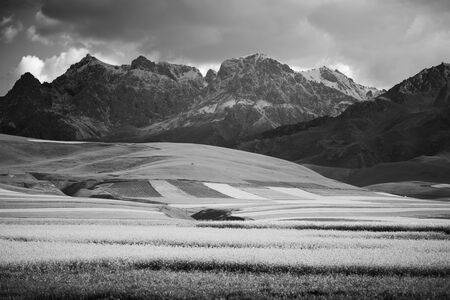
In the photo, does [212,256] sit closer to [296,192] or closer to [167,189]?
[167,189]

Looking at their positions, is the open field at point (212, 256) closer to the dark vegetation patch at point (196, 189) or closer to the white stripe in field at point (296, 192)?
the dark vegetation patch at point (196, 189)

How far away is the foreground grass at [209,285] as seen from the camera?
2192 cm

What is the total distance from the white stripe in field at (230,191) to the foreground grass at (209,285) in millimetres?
87868

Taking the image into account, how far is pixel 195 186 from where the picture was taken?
124 metres

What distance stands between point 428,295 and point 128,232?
26.2 meters

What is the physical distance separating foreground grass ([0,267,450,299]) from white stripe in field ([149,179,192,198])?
81.4 metres

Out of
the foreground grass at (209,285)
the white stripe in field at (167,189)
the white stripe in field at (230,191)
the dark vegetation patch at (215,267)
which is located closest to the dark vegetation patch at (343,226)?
the dark vegetation patch at (215,267)

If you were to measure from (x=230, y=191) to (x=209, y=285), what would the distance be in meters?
98.8

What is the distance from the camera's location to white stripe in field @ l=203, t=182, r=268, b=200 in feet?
379

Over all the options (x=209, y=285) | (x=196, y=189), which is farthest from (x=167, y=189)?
(x=209, y=285)

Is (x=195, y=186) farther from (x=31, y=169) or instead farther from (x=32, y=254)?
(x=32, y=254)

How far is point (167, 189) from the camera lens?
377 feet

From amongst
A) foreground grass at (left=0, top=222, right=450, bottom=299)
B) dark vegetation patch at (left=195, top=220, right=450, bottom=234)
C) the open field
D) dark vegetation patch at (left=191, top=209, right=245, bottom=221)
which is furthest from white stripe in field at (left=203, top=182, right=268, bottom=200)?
foreground grass at (left=0, top=222, right=450, bottom=299)

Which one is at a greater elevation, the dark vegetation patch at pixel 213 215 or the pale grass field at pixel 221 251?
the dark vegetation patch at pixel 213 215
